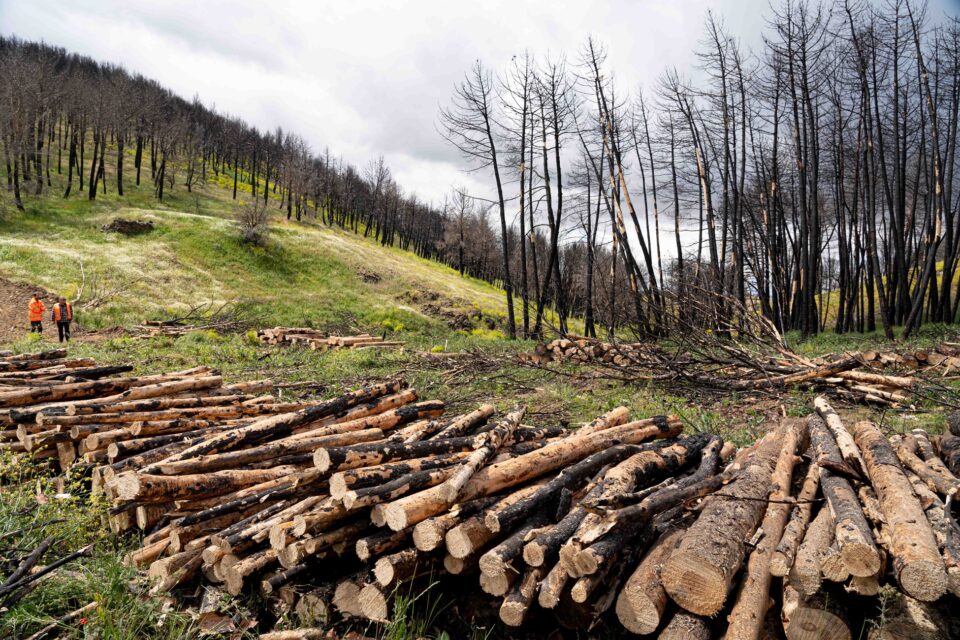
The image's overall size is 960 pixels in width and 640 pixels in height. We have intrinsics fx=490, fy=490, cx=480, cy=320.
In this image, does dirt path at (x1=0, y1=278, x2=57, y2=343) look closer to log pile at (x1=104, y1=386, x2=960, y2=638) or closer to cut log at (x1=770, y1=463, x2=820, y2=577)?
log pile at (x1=104, y1=386, x2=960, y2=638)

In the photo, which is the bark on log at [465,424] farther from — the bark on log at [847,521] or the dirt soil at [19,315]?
the dirt soil at [19,315]

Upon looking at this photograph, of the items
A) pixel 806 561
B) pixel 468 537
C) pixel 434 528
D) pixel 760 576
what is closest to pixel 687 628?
pixel 760 576

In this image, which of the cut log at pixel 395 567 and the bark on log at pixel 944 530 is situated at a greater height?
the bark on log at pixel 944 530

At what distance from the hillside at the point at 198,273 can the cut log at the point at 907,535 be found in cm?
2257

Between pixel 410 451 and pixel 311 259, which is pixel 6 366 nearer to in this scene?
pixel 410 451

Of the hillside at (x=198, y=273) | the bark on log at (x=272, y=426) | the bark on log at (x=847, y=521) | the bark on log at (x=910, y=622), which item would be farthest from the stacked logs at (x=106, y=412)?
the hillside at (x=198, y=273)

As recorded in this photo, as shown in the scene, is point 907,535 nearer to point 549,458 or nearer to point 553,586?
point 553,586

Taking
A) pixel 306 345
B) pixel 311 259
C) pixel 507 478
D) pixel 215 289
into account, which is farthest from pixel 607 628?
pixel 311 259

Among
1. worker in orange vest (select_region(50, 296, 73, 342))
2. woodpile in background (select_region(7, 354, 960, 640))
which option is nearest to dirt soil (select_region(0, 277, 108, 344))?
worker in orange vest (select_region(50, 296, 73, 342))

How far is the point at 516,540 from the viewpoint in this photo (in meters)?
2.85

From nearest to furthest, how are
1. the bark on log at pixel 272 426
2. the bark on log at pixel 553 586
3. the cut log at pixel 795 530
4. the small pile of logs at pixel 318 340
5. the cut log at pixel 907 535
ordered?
1. the cut log at pixel 907 535
2. the cut log at pixel 795 530
3. the bark on log at pixel 553 586
4. the bark on log at pixel 272 426
5. the small pile of logs at pixel 318 340

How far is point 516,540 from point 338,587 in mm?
1162

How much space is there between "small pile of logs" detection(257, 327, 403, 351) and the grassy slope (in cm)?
87

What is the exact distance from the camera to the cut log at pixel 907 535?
202 centimetres
